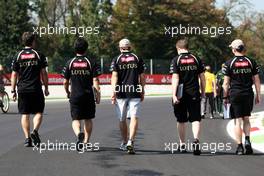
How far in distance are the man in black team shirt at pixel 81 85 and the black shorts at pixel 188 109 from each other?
142 cm

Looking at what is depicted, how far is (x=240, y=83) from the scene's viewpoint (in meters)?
9.48

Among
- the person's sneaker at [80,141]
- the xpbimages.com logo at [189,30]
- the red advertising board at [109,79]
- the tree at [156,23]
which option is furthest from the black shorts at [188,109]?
the xpbimages.com logo at [189,30]

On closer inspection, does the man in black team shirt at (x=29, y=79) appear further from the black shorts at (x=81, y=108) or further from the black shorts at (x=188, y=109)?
the black shorts at (x=188, y=109)

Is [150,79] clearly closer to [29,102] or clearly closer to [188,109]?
[29,102]

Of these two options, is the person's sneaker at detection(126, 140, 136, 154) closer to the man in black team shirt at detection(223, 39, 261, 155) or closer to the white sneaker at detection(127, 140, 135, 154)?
the white sneaker at detection(127, 140, 135, 154)

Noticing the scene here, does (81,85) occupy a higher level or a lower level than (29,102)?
higher

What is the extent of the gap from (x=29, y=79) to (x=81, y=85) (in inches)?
45.0

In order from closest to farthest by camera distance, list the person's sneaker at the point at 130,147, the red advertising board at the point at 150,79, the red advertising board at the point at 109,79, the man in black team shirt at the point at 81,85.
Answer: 1. the person's sneaker at the point at 130,147
2. the man in black team shirt at the point at 81,85
3. the red advertising board at the point at 109,79
4. the red advertising board at the point at 150,79

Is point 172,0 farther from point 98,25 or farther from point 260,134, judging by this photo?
point 260,134

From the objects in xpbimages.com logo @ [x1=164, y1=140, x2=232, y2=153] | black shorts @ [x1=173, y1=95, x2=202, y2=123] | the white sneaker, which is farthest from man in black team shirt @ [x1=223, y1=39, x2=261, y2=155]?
the white sneaker

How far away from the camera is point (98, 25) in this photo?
62719 millimetres

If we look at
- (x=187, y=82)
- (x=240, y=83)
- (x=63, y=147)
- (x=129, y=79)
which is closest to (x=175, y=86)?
(x=187, y=82)

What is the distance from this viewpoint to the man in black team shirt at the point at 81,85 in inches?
379

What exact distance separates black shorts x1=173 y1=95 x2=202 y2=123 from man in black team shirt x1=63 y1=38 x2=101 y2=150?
142 cm
